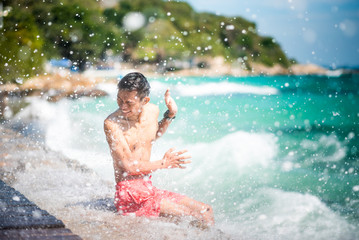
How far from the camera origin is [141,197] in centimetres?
377

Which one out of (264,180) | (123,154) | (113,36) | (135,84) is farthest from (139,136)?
(113,36)

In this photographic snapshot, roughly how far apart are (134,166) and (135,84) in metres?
0.82

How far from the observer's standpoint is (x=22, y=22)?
39219 mm

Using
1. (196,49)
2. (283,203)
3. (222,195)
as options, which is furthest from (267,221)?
(196,49)

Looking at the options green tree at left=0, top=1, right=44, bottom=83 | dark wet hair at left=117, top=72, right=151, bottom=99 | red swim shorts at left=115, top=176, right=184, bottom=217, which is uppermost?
green tree at left=0, top=1, right=44, bottom=83

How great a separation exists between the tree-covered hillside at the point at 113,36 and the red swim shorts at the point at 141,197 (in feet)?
80.1

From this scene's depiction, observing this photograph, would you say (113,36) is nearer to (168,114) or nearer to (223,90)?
(223,90)

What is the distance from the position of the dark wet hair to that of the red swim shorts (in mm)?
919

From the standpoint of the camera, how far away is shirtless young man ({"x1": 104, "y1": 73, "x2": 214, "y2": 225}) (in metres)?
3.67

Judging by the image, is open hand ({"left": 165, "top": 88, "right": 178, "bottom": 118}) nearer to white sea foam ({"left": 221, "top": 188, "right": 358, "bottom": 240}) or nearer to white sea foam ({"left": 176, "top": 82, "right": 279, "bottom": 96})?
white sea foam ({"left": 221, "top": 188, "right": 358, "bottom": 240})

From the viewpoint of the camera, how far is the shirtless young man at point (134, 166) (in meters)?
3.67

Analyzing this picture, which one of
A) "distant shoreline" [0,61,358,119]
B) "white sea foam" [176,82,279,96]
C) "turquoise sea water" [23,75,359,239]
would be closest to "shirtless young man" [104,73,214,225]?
"turquoise sea water" [23,75,359,239]

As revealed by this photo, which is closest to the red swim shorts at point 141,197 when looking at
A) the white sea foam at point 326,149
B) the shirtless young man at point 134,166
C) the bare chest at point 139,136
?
the shirtless young man at point 134,166

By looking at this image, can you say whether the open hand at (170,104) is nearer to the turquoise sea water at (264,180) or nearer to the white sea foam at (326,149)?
the turquoise sea water at (264,180)
